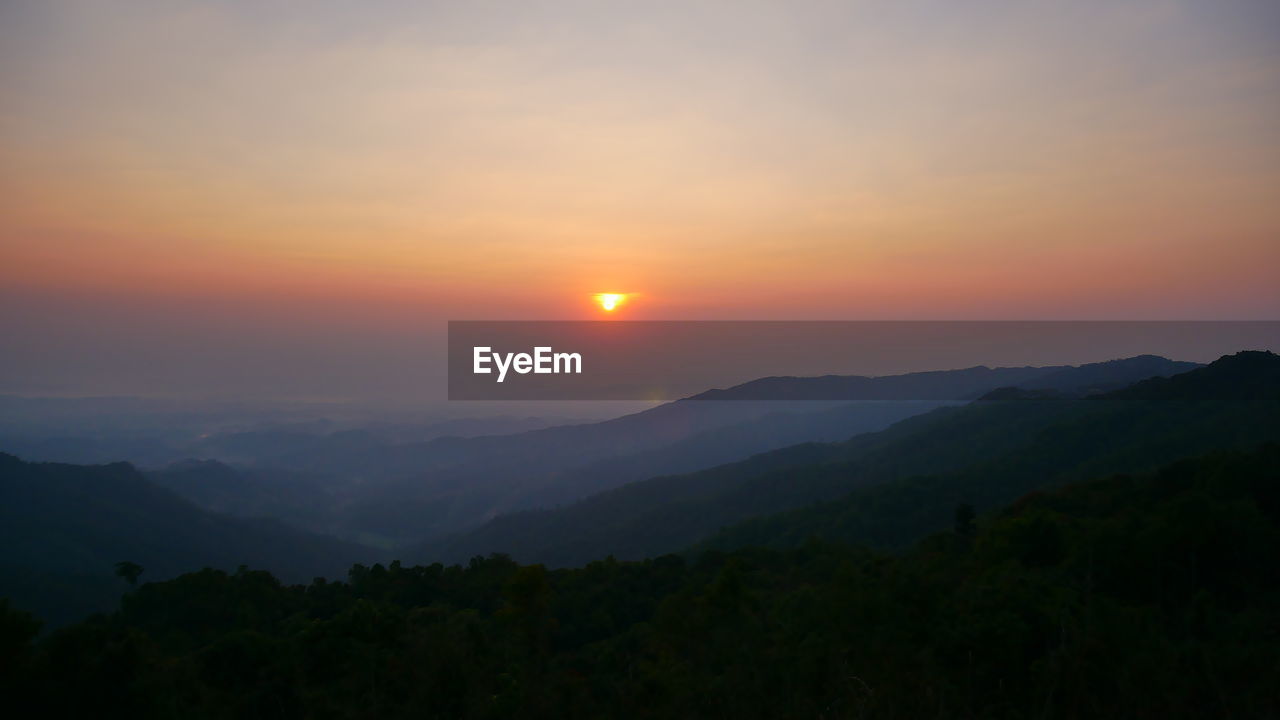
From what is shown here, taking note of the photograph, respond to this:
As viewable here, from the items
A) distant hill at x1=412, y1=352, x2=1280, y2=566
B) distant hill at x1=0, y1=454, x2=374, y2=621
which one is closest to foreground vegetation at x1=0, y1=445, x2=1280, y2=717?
distant hill at x1=412, y1=352, x2=1280, y2=566

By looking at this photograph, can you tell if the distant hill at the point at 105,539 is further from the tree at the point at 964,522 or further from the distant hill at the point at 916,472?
the tree at the point at 964,522

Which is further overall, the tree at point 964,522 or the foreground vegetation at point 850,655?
the tree at point 964,522

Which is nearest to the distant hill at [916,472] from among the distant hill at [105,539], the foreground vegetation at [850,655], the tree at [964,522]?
the tree at [964,522]

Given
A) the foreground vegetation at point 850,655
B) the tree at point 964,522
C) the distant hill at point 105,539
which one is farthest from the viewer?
the distant hill at point 105,539

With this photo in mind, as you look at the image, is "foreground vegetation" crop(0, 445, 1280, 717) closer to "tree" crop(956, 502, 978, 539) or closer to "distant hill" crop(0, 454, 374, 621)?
"tree" crop(956, 502, 978, 539)

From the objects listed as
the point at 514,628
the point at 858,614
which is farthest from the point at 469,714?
the point at 514,628
